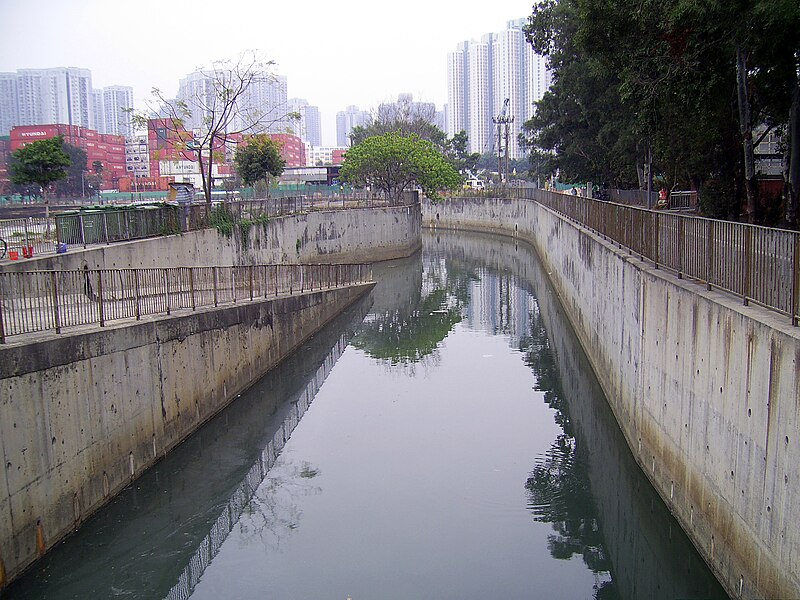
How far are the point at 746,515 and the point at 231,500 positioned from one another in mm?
9832

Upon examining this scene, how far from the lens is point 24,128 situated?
3450 inches

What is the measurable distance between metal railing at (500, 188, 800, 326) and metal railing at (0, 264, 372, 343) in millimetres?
10848

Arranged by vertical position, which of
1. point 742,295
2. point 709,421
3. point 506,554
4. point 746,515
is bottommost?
point 506,554

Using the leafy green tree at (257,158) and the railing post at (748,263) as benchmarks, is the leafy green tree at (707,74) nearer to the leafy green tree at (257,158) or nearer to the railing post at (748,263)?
the railing post at (748,263)

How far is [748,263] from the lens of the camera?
11.3 m

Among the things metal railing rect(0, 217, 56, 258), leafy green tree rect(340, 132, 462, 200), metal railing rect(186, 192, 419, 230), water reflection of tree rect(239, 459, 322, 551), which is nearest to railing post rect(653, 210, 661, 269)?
water reflection of tree rect(239, 459, 322, 551)

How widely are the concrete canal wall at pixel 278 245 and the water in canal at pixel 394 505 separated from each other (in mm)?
5538

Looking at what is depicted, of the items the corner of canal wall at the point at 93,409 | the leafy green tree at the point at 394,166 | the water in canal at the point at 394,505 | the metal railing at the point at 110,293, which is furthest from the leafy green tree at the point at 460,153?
the corner of canal wall at the point at 93,409

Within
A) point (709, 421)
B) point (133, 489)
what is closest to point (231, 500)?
point (133, 489)

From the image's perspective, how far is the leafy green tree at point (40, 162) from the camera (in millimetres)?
30188

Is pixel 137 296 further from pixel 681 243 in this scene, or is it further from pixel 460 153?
pixel 460 153

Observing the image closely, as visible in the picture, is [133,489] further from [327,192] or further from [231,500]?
[327,192]

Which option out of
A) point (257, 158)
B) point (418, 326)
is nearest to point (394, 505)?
point (418, 326)

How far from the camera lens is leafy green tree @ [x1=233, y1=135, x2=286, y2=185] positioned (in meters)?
55.2
